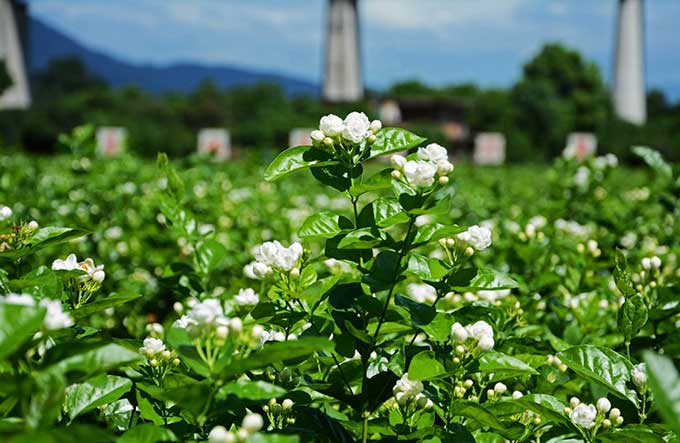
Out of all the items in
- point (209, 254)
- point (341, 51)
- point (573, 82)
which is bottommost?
point (573, 82)

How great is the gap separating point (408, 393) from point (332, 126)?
39cm

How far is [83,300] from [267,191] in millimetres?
4212

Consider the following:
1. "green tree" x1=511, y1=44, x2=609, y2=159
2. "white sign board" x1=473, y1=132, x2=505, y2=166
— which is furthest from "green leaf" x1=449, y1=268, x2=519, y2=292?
"green tree" x1=511, y1=44, x2=609, y2=159

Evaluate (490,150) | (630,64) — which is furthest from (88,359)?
(630,64)

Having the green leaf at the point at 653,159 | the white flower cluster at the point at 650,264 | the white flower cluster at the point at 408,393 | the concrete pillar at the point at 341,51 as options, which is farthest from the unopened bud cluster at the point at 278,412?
the concrete pillar at the point at 341,51

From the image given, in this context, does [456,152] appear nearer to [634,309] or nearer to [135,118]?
[135,118]

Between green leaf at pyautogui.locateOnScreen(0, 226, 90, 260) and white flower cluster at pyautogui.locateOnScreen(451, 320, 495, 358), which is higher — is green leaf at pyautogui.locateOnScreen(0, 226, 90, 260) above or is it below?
above

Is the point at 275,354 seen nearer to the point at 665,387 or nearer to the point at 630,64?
the point at 665,387

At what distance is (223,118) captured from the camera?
20641mm

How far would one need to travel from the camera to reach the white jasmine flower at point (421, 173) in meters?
1.06

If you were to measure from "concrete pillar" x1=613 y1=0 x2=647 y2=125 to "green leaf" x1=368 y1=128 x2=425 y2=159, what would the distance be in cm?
2679

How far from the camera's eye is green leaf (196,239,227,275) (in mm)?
1781

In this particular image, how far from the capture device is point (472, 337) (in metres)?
1.13

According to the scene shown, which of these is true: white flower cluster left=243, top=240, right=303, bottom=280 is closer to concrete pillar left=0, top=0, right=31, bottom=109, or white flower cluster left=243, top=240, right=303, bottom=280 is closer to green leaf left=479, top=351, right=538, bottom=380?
green leaf left=479, top=351, right=538, bottom=380
